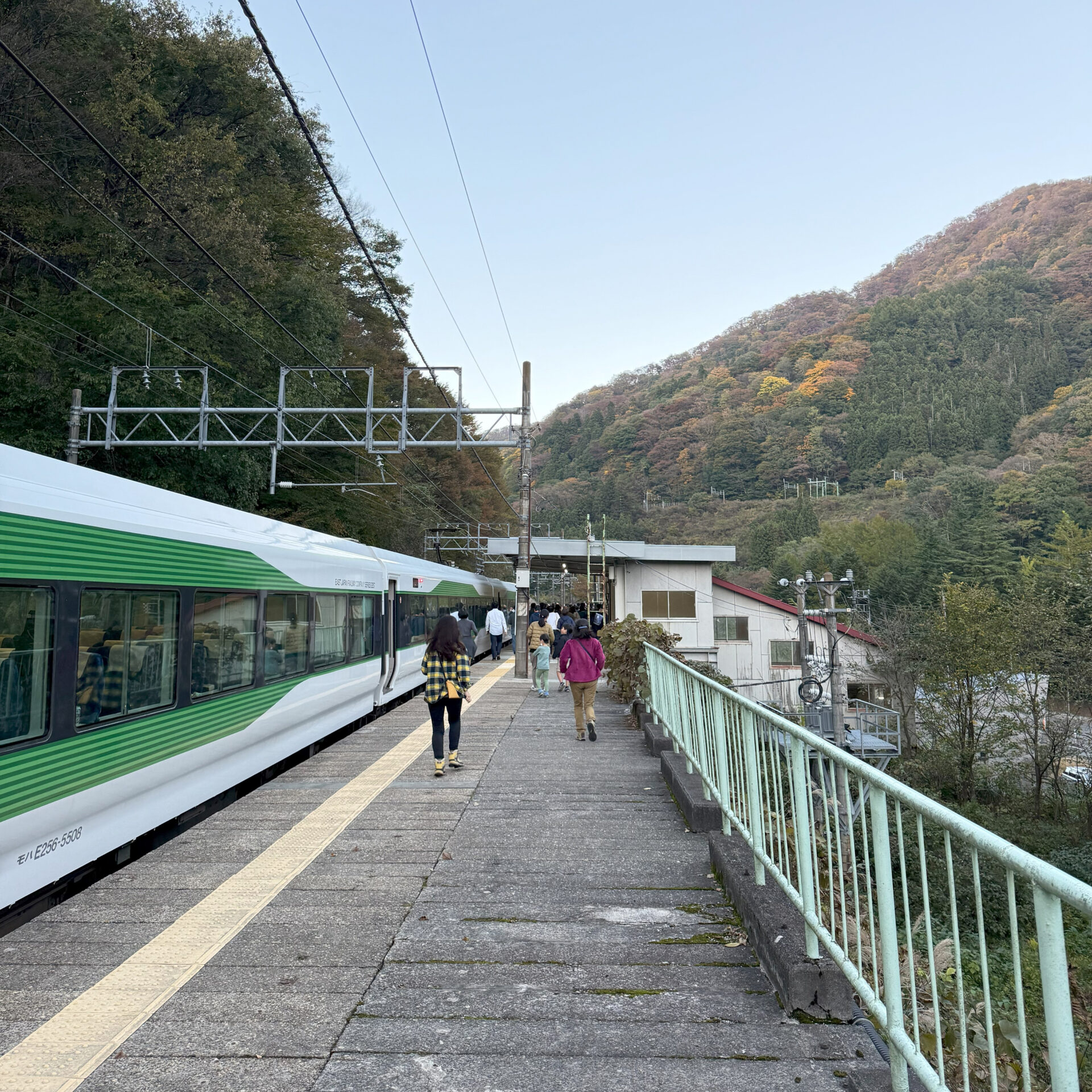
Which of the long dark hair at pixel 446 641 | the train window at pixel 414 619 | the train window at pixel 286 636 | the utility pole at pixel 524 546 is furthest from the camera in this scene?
the utility pole at pixel 524 546

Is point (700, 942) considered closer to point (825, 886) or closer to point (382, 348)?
point (825, 886)

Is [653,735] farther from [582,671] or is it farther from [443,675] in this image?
[443,675]

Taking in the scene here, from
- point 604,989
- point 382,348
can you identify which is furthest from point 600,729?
point 382,348

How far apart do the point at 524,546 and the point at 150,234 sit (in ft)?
40.6

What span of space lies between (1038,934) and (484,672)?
1867 centimetres

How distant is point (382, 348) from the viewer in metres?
44.2

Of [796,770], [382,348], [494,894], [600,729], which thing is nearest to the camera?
[796,770]

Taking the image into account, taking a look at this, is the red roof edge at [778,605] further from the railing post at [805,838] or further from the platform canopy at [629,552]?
the railing post at [805,838]

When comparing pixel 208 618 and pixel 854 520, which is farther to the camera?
pixel 854 520

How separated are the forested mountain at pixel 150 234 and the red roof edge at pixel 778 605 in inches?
740

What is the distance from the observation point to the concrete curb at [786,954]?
3.39 metres

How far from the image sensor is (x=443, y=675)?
8.00m

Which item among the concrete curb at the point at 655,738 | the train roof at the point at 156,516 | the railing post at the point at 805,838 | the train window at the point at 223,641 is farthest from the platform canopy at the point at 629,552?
the railing post at the point at 805,838

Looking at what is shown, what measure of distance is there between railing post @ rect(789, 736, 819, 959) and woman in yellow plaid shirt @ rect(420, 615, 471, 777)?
179 inches
